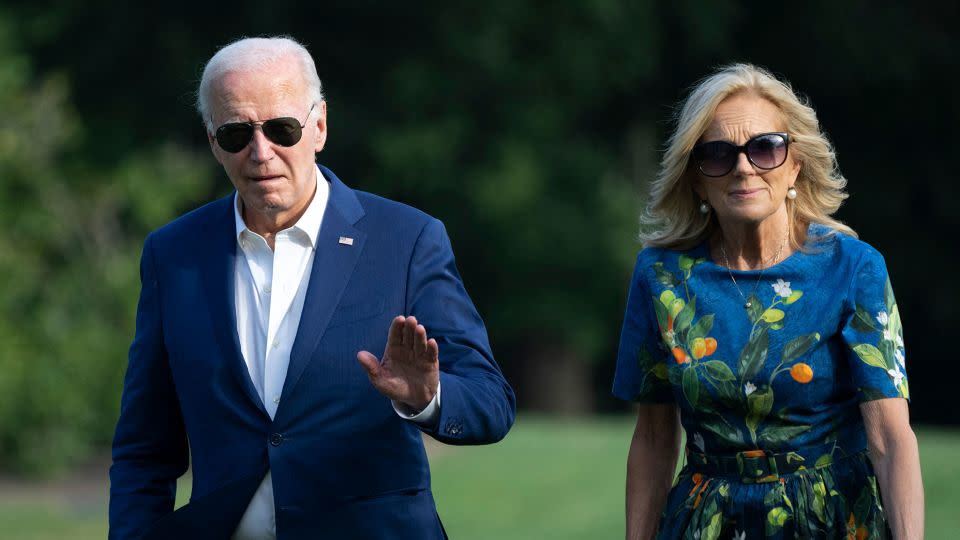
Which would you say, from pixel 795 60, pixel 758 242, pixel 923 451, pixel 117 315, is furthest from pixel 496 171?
pixel 758 242

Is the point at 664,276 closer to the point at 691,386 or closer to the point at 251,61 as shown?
the point at 691,386

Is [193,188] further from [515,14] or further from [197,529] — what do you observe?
[197,529]

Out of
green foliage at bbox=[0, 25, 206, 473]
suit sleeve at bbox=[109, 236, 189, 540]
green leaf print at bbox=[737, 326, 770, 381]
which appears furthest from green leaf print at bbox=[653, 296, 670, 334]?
green foliage at bbox=[0, 25, 206, 473]

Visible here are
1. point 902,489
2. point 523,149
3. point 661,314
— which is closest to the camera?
point 902,489

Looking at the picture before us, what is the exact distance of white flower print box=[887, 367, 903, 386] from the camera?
351 cm

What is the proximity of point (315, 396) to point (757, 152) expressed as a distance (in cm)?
119

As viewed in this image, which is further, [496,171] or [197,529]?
[496,171]

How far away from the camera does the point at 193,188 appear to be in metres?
16.5

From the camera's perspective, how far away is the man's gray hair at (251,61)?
3672 mm

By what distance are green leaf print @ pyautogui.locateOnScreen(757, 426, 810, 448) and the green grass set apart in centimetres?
515

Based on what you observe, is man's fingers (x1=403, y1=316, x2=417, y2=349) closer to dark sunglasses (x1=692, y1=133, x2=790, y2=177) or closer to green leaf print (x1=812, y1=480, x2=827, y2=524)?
dark sunglasses (x1=692, y1=133, x2=790, y2=177)

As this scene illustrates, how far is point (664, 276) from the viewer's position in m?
3.82

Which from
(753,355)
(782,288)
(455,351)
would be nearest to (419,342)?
(455,351)

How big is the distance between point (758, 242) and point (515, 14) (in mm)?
16189
